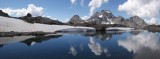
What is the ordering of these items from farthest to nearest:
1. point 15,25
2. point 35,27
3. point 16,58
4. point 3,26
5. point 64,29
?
point 64,29 → point 35,27 → point 15,25 → point 3,26 → point 16,58

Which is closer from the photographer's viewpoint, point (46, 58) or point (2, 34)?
point (46, 58)

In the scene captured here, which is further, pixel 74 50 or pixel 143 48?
pixel 143 48

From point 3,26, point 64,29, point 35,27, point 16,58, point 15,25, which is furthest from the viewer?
point 64,29

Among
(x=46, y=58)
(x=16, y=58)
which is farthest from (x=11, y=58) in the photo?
(x=46, y=58)

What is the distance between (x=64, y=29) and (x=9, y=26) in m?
66.8

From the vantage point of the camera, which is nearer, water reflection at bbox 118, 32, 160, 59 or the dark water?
the dark water

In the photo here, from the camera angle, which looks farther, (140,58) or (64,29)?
(64,29)

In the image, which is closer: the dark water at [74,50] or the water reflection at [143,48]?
the dark water at [74,50]

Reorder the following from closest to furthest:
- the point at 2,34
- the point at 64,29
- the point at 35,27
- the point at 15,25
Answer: the point at 2,34
the point at 15,25
the point at 35,27
the point at 64,29

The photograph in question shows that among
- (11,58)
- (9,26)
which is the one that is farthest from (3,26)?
(11,58)

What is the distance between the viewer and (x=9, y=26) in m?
87.7

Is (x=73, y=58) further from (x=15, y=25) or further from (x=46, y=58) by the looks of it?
(x=15, y=25)

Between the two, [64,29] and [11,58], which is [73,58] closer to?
[11,58]

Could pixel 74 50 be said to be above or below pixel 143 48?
above
